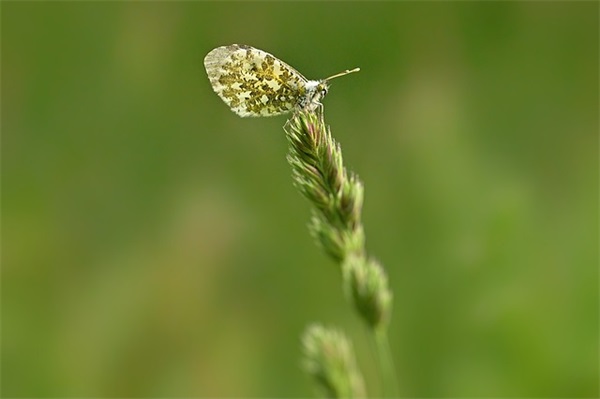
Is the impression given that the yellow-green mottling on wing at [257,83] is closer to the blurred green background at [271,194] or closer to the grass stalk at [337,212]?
the grass stalk at [337,212]

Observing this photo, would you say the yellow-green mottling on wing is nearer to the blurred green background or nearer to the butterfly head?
the butterfly head

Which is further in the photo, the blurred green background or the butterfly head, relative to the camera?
the blurred green background

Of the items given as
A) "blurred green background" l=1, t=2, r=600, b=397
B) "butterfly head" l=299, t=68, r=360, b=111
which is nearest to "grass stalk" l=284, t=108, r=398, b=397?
"butterfly head" l=299, t=68, r=360, b=111

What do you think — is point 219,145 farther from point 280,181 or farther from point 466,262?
point 466,262

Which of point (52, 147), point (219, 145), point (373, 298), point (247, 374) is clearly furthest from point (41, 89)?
point (373, 298)

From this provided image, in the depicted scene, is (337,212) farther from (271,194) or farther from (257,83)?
(271,194)

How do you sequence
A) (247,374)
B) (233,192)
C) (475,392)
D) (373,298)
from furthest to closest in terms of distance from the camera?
(233,192) < (247,374) < (475,392) < (373,298)

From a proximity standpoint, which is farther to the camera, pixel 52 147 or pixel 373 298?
pixel 52 147
